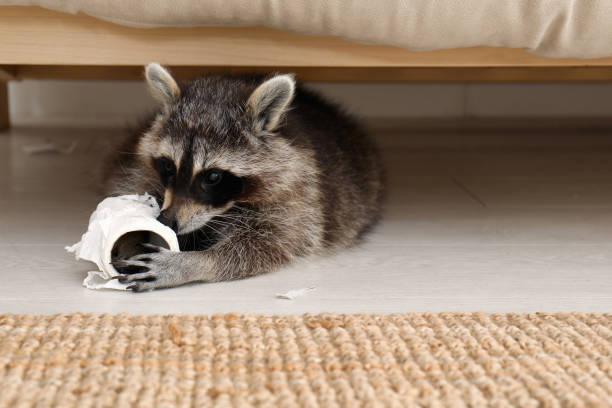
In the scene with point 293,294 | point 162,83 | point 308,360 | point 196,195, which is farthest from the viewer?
point 162,83

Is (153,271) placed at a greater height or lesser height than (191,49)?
lesser

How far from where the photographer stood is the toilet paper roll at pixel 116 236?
5.05 feet

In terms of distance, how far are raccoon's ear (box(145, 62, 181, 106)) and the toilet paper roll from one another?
0.98 ft

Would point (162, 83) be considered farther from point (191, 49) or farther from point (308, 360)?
point (308, 360)

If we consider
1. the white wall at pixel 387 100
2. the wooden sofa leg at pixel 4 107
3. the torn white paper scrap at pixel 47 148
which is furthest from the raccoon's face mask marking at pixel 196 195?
the white wall at pixel 387 100

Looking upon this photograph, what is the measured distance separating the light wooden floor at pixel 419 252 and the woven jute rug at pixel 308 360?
0.44ft

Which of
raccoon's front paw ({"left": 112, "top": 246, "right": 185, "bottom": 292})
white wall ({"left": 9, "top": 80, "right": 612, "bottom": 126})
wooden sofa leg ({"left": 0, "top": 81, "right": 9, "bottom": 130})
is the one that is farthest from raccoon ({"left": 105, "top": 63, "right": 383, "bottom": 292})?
white wall ({"left": 9, "top": 80, "right": 612, "bottom": 126})

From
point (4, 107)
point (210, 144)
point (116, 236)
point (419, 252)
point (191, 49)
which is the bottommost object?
point (4, 107)

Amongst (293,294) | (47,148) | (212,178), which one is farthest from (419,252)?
(47,148)

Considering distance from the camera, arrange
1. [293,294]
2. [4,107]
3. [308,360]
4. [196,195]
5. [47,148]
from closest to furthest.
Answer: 1. [308,360]
2. [293,294]
3. [196,195]
4. [47,148]
5. [4,107]

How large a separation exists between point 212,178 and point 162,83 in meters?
0.32

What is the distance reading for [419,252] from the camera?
1.87 m

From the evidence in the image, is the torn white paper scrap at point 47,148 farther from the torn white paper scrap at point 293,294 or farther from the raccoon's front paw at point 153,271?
the torn white paper scrap at point 293,294

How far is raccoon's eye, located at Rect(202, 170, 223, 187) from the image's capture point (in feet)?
5.49
